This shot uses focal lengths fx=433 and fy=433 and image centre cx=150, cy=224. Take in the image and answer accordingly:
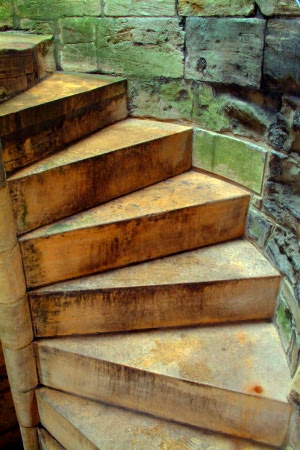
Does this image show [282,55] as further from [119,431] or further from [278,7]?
[119,431]

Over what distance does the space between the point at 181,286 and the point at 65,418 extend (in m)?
0.73

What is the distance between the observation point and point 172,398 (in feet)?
5.62

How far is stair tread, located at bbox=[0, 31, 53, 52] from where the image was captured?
2120mm

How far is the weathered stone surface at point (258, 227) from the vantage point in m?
1.94

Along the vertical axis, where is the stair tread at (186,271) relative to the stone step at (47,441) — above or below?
above

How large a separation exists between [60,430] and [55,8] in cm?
219

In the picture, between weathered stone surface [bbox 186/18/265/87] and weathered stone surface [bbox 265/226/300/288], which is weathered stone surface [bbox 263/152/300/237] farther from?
weathered stone surface [bbox 186/18/265/87]

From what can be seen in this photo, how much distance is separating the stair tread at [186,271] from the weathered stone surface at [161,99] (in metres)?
0.76

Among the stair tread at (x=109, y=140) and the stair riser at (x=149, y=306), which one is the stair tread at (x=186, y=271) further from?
the stair tread at (x=109, y=140)

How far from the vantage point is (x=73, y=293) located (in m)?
1.80

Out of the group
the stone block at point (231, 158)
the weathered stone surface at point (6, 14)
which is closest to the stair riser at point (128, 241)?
the stone block at point (231, 158)

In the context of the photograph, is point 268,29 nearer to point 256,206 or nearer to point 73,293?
point 256,206

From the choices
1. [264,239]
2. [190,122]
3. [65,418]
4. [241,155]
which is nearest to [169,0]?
[190,122]

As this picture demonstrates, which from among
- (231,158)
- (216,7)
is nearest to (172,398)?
(231,158)
